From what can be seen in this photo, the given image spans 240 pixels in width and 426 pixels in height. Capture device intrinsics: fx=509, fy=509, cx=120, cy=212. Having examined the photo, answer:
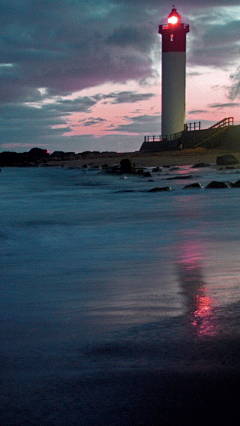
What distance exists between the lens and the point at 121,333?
1854mm

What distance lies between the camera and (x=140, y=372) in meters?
1.48

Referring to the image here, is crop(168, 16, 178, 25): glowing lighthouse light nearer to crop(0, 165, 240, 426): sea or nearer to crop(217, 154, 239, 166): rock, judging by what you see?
crop(217, 154, 239, 166): rock

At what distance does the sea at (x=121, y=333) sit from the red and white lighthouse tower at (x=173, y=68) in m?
29.0

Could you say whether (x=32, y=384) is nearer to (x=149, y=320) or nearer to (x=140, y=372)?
(x=140, y=372)

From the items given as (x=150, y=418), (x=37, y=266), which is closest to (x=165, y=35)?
(x=37, y=266)

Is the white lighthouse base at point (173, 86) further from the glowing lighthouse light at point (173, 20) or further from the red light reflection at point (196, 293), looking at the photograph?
the red light reflection at point (196, 293)

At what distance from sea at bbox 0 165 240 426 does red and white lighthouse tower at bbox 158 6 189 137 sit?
29.0m

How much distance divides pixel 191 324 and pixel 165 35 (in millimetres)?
33024

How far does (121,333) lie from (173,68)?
32.0 metres

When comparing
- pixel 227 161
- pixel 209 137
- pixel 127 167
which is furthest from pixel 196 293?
pixel 209 137

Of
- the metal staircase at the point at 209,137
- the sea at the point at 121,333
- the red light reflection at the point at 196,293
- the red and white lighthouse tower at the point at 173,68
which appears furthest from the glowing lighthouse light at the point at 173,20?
the red light reflection at the point at 196,293

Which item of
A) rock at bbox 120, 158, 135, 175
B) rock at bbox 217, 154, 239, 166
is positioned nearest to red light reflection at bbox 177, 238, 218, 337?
rock at bbox 120, 158, 135, 175

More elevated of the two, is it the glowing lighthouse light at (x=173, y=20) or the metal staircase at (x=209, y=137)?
the glowing lighthouse light at (x=173, y=20)

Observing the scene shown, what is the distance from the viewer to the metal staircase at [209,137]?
99.7 ft
